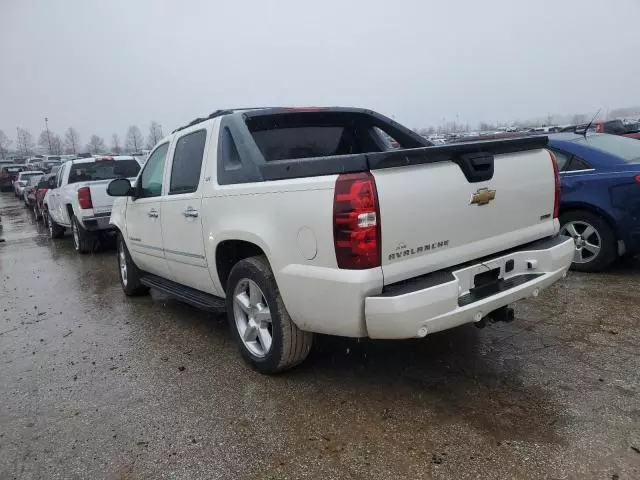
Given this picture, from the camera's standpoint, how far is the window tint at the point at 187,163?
4.12 m

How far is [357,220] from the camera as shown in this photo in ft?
8.66

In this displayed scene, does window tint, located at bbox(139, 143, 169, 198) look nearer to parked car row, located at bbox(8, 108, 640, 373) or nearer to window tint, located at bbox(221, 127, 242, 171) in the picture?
parked car row, located at bbox(8, 108, 640, 373)

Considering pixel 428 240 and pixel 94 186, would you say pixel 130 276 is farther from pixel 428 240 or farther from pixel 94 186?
pixel 428 240

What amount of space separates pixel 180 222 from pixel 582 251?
14.5 ft

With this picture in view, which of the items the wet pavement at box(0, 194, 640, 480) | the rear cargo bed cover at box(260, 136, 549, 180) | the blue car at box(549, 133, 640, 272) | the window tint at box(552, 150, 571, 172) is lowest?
the wet pavement at box(0, 194, 640, 480)

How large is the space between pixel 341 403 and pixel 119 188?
11.0ft

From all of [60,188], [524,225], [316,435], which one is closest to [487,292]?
[524,225]

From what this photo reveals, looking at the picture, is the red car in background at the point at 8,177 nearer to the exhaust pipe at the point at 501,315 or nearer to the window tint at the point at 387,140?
the window tint at the point at 387,140

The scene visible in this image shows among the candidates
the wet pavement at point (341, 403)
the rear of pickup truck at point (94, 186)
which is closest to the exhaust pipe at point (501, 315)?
the wet pavement at point (341, 403)

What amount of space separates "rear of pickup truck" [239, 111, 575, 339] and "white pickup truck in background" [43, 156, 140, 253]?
6974mm

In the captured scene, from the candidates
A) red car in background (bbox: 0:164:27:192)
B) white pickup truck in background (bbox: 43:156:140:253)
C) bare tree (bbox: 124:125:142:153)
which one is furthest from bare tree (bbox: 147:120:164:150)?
white pickup truck in background (bbox: 43:156:140:253)

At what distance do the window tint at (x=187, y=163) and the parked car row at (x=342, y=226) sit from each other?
20mm

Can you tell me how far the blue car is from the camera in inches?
206

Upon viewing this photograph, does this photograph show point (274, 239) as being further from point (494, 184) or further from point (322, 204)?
point (494, 184)
